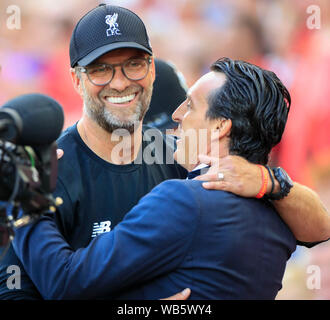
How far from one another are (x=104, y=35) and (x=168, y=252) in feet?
3.05

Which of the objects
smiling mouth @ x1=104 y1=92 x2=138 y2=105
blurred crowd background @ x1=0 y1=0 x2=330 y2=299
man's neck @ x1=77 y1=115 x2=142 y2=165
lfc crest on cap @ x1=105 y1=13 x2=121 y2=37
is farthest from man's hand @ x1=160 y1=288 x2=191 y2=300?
blurred crowd background @ x1=0 y1=0 x2=330 y2=299

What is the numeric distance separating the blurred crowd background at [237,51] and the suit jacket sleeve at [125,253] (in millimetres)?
2534

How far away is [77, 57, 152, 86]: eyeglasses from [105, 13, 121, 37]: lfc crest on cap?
120 mm

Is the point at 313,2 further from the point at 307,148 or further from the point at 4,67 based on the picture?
the point at 4,67

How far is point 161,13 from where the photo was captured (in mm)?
4430

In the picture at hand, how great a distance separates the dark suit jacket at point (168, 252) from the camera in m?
1.62

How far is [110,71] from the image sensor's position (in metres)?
2.16

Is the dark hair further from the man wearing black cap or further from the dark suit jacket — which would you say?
the man wearing black cap

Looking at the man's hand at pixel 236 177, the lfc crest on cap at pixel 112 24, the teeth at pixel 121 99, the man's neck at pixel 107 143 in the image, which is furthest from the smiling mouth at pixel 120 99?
the man's hand at pixel 236 177

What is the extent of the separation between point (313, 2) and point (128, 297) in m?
3.32

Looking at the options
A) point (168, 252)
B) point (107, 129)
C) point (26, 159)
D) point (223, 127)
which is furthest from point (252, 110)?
point (26, 159)

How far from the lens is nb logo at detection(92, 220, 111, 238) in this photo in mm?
1989

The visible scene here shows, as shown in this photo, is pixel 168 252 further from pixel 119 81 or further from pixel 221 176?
pixel 119 81

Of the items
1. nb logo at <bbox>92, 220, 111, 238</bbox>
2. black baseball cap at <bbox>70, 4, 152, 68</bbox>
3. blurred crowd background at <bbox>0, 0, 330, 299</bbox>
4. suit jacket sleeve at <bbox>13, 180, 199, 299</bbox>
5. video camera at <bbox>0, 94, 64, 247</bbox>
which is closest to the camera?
video camera at <bbox>0, 94, 64, 247</bbox>
